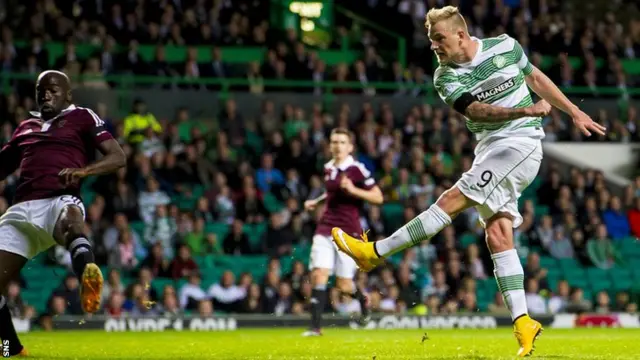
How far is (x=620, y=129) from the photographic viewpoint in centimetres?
2297

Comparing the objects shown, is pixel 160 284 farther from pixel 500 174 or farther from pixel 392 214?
pixel 500 174

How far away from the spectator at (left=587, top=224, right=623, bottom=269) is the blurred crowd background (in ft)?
0.09

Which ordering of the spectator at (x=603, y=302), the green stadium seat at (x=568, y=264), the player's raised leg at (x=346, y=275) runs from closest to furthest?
the player's raised leg at (x=346, y=275) → the spectator at (x=603, y=302) → the green stadium seat at (x=568, y=264)

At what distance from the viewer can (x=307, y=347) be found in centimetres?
1110

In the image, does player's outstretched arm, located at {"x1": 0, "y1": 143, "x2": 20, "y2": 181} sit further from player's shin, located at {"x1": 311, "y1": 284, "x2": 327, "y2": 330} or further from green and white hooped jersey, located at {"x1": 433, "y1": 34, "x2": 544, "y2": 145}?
player's shin, located at {"x1": 311, "y1": 284, "x2": 327, "y2": 330}

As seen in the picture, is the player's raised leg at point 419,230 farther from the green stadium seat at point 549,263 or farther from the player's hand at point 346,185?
the green stadium seat at point 549,263

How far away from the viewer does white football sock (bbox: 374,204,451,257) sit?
8695 millimetres

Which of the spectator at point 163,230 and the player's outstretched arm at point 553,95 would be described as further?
the spectator at point 163,230

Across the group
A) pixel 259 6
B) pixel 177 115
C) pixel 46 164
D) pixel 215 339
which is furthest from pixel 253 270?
pixel 46 164

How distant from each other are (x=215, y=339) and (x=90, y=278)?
5368 millimetres

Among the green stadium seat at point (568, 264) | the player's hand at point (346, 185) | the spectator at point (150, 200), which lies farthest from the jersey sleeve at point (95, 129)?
the green stadium seat at point (568, 264)

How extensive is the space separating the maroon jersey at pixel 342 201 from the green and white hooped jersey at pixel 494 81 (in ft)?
17.3

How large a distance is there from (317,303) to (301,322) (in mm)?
2981

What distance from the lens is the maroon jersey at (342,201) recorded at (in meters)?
14.1
